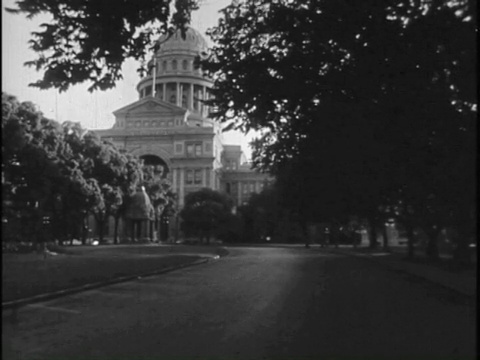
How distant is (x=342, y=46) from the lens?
40.5 ft

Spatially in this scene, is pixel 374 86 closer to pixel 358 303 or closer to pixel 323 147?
pixel 323 147

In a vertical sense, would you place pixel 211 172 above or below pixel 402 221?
above

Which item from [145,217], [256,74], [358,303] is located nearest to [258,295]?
[358,303]

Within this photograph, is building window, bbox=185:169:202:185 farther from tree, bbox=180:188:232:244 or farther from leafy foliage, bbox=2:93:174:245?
leafy foliage, bbox=2:93:174:245

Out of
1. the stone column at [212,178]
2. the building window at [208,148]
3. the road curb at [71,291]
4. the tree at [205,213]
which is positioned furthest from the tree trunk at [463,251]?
the building window at [208,148]

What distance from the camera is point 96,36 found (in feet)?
31.4

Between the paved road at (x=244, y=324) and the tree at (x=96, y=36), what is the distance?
403 centimetres

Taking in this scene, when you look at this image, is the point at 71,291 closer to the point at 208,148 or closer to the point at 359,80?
the point at 359,80

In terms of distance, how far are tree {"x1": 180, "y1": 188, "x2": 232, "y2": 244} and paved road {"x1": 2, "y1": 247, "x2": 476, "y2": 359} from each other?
211 feet

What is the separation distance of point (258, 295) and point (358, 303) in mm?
2593

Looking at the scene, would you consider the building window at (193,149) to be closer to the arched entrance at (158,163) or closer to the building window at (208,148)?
the building window at (208,148)

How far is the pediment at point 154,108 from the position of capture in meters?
94.8

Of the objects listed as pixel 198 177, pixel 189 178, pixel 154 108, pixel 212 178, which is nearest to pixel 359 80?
pixel 154 108

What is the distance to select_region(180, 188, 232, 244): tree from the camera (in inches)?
3184
